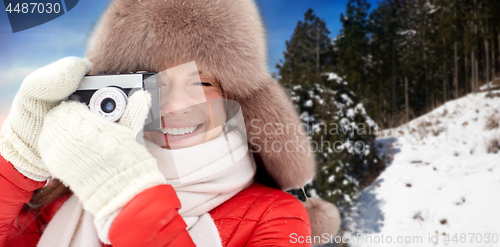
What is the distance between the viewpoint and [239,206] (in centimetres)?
104

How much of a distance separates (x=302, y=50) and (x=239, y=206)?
25.8 feet

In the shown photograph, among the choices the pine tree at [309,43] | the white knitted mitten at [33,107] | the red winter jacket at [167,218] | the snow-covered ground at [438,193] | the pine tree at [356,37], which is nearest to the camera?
the red winter jacket at [167,218]

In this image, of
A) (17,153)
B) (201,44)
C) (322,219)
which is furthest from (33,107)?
(322,219)

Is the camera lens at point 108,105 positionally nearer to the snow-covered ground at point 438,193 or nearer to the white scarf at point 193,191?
the white scarf at point 193,191

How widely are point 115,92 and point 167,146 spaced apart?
0.33 m

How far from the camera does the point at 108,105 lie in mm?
734

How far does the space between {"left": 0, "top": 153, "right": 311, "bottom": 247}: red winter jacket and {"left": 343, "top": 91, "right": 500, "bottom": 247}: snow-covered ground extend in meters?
2.77

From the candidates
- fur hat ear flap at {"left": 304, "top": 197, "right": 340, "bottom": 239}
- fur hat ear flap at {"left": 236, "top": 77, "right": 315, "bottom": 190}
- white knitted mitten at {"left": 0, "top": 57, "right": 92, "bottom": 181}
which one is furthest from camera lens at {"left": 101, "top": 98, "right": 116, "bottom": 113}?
fur hat ear flap at {"left": 304, "top": 197, "right": 340, "bottom": 239}

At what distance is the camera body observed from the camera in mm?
728

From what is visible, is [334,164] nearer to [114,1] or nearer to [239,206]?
[239,206]

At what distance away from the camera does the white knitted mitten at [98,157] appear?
1.93 feet

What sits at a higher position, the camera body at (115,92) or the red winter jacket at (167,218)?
the camera body at (115,92)

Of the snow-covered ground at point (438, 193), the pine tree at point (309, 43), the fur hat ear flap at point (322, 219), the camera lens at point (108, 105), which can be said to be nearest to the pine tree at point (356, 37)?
the pine tree at point (309, 43)

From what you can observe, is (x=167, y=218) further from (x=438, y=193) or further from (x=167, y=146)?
(x=438, y=193)
